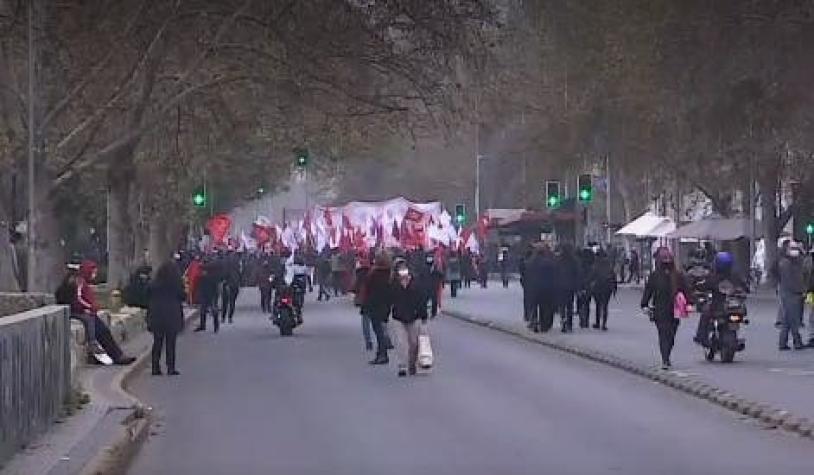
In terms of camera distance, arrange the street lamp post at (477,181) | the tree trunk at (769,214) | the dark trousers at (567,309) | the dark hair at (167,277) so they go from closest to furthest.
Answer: the dark hair at (167,277)
the dark trousers at (567,309)
the tree trunk at (769,214)
the street lamp post at (477,181)

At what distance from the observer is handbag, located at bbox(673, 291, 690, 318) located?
22734 millimetres

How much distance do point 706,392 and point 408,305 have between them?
5.04 metres

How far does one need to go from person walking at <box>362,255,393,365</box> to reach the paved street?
0.50 meters

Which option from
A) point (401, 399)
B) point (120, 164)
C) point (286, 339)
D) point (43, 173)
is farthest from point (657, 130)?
point (401, 399)

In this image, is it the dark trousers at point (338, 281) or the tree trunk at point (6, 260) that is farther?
the dark trousers at point (338, 281)

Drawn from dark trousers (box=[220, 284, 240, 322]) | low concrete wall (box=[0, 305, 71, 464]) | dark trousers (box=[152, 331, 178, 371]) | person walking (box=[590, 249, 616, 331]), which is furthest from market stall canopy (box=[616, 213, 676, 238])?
low concrete wall (box=[0, 305, 71, 464])

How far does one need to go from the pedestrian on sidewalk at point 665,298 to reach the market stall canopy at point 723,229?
127ft

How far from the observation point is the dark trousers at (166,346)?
23078 mm

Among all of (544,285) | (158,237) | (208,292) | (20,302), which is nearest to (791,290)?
(544,285)

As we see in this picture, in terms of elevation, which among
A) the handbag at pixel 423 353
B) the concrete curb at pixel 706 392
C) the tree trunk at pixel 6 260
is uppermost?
the tree trunk at pixel 6 260

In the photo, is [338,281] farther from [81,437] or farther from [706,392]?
[81,437]

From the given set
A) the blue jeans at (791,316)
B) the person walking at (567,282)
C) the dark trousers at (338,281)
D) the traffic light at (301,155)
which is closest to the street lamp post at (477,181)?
the dark trousers at (338,281)

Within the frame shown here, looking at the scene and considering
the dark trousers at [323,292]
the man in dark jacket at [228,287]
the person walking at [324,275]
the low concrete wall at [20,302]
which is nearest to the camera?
the low concrete wall at [20,302]

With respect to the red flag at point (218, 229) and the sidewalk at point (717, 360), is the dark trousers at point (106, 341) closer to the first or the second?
the sidewalk at point (717, 360)
